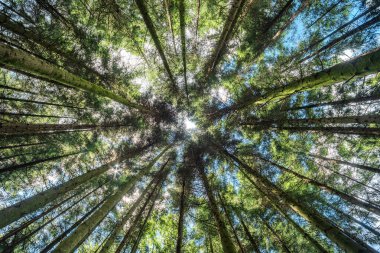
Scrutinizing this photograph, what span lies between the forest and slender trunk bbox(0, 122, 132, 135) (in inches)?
2.5

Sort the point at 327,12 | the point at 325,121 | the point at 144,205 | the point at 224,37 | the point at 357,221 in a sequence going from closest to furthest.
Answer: the point at 325,121
the point at 357,221
the point at 327,12
the point at 224,37
the point at 144,205

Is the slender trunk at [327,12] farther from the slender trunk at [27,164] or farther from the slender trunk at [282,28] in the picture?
the slender trunk at [27,164]

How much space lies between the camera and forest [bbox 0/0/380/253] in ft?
25.4

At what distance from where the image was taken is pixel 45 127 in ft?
28.5

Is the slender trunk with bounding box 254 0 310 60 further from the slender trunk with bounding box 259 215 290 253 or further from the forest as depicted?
the slender trunk with bounding box 259 215 290 253

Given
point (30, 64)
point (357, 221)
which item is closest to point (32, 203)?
point (30, 64)

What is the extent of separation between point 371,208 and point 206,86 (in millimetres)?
9233

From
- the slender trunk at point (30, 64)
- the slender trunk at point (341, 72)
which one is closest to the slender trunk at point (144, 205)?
the slender trunk at point (30, 64)

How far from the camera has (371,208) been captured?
7.77 meters

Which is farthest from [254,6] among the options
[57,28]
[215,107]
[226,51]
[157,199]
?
[157,199]

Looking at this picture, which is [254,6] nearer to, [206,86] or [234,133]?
[206,86]

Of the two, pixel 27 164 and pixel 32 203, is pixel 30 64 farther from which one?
pixel 27 164

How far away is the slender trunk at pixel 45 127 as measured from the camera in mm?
7202

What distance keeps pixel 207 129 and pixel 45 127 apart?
29.1 feet
